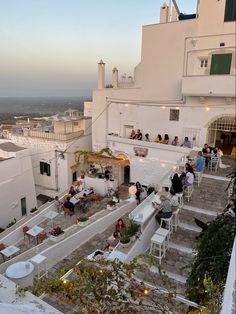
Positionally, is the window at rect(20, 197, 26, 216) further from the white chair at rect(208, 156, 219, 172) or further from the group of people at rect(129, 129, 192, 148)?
the white chair at rect(208, 156, 219, 172)

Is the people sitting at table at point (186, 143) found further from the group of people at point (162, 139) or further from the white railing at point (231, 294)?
the white railing at point (231, 294)

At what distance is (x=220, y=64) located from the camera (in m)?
13.8

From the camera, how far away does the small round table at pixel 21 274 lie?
653 cm

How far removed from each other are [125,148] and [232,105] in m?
8.51

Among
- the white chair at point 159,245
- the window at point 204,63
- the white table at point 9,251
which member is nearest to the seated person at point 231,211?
the white chair at point 159,245

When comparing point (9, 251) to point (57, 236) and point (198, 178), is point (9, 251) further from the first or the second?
point (198, 178)

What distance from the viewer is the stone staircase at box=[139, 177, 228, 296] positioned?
6953 millimetres

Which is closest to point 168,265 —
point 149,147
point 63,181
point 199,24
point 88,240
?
point 88,240

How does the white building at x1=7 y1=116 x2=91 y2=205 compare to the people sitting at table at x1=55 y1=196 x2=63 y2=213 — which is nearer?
the people sitting at table at x1=55 y1=196 x2=63 y2=213

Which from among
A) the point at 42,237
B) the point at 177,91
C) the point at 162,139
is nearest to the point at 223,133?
the point at 162,139

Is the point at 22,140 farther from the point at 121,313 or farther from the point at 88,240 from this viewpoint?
the point at 121,313

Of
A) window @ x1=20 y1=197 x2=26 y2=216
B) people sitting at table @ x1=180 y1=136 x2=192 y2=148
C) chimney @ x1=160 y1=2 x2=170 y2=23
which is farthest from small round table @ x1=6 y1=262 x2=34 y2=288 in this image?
chimney @ x1=160 y1=2 x2=170 y2=23

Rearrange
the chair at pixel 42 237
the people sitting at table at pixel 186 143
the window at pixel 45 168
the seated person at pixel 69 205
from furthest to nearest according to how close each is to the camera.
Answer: the window at pixel 45 168 < the people sitting at table at pixel 186 143 < the seated person at pixel 69 205 < the chair at pixel 42 237

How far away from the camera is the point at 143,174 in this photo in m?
17.7
